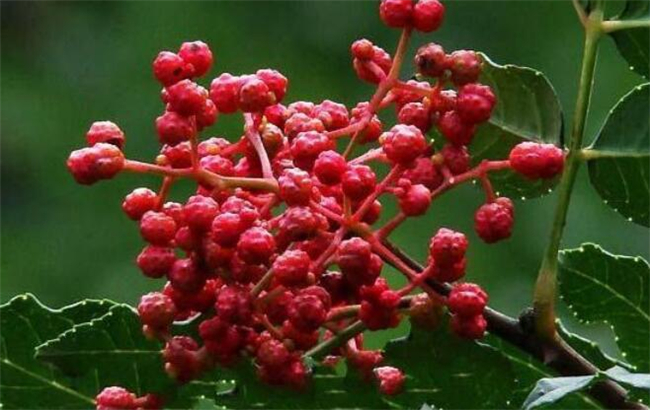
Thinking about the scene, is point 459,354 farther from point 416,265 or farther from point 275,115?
point 275,115

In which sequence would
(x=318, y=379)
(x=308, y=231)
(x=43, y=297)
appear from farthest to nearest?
(x=43, y=297), (x=318, y=379), (x=308, y=231)

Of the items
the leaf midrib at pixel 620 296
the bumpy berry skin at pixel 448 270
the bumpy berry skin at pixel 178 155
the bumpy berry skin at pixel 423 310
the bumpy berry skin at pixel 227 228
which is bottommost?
the leaf midrib at pixel 620 296

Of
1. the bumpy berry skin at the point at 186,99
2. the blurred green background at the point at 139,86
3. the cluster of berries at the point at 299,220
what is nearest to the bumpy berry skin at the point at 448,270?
the cluster of berries at the point at 299,220

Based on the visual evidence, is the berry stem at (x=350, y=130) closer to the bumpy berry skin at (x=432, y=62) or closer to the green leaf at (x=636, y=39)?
the bumpy berry skin at (x=432, y=62)

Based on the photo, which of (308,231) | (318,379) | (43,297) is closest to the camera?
(308,231)

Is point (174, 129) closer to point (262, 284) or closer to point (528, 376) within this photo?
point (262, 284)

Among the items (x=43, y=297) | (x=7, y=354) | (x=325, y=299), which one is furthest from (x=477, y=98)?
(x=43, y=297)
